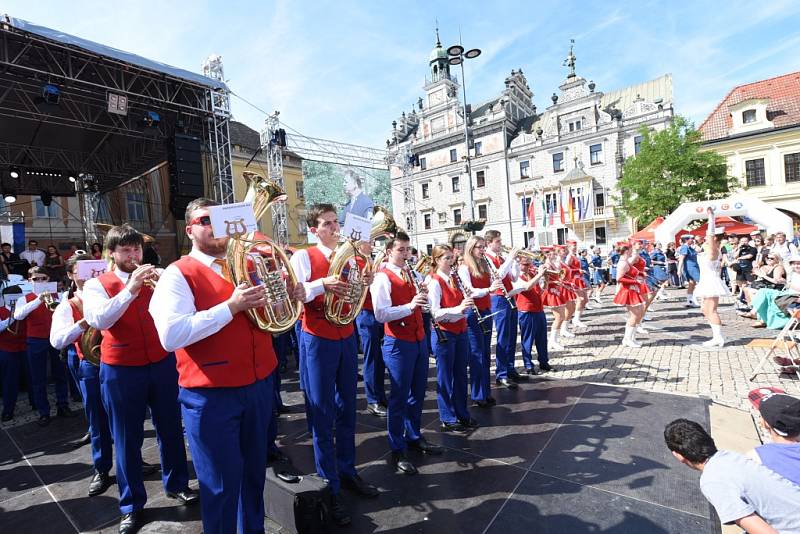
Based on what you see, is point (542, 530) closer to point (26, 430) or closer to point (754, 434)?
point (754, 434)

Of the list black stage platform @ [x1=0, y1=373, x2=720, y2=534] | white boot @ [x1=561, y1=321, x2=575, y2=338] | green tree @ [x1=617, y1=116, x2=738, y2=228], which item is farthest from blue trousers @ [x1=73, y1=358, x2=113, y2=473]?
green tree @ [x1=617, y1=116, x2=738, y2=228]

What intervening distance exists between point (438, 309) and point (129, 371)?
9.00ft

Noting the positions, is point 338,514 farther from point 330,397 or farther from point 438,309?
point 438,309

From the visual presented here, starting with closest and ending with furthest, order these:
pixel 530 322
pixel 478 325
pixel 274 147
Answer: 1. pixel 478 325
2. pixel 530 322
3. pixel 274 147

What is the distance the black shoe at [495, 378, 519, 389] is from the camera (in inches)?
236

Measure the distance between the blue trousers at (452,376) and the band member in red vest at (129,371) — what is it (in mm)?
2472

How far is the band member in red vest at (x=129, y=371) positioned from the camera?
10.2 feet

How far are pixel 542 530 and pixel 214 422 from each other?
2316mm

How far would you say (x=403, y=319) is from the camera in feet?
12.5

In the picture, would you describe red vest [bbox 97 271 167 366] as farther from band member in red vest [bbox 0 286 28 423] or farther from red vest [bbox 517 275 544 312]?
red vest [bbox 517 275 544 312]

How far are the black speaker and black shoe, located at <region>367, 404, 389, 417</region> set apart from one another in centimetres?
851

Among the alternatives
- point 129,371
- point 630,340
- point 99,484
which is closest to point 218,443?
point 129,371

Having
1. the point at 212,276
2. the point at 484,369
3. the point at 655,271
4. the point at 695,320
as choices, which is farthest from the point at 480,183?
the point at 212,276

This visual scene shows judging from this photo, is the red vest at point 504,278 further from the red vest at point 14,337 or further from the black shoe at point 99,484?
the red vest at point 14,337
